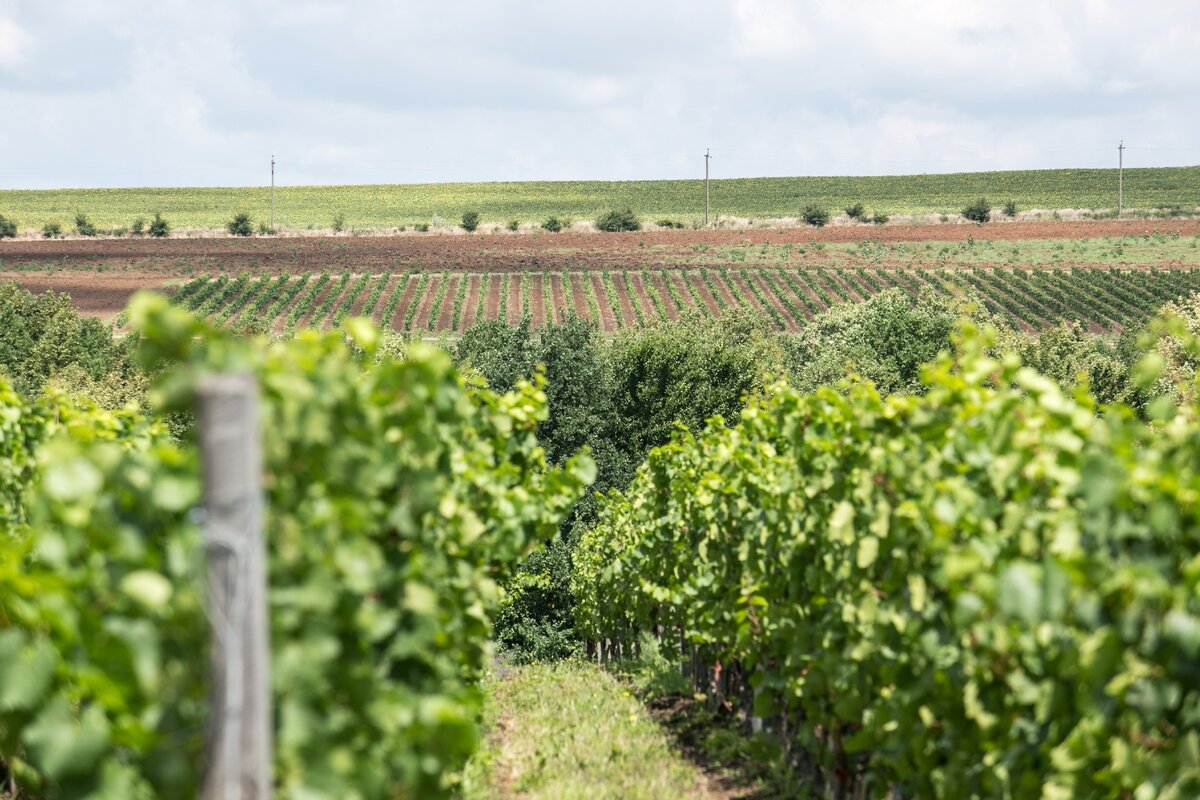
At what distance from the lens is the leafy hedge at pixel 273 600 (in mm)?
2801

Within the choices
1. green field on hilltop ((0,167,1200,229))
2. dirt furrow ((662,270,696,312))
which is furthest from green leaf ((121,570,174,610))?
green field on hilltop ((0,167,1200,229))

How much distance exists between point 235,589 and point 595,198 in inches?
5541

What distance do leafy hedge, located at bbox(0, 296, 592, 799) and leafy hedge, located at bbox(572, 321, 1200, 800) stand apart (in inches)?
68.9

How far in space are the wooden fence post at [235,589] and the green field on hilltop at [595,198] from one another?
113m

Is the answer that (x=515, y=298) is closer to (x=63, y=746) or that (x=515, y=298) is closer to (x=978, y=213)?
(x=978, y=213)

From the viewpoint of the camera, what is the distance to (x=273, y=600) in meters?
2.94

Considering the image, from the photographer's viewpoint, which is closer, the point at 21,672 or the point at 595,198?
the point at 21,672

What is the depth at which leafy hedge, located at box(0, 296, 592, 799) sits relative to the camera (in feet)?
9.19

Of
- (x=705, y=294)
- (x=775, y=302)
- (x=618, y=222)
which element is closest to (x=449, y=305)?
(x=705, y=294)

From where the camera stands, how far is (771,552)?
25.1 ft

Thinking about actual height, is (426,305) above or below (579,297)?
below

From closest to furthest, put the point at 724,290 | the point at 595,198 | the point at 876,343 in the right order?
the point at 876,343, the point at 724,290, the point at 595,198

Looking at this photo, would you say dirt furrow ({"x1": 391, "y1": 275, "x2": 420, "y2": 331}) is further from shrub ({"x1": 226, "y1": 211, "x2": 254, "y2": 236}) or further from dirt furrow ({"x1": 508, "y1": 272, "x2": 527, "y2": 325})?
shrub ({"x1": 226, "y1": 211, "x2": 254, "y2": 236})

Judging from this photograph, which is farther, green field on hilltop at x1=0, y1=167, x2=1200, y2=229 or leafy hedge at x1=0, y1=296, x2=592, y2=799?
green field on hilltop at x1=0, y1=167, x2=1200, y2=229
